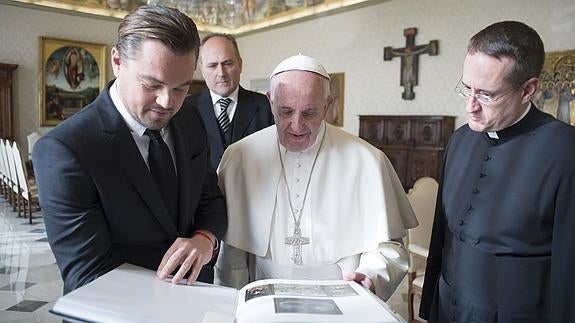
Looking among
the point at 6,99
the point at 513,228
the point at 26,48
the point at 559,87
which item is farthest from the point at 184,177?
the point at 26,48

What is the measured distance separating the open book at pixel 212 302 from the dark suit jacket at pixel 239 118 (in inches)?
76.2

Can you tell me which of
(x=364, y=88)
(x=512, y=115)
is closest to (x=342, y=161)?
(x=512, y=115)

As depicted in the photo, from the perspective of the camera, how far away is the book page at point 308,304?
103 cm

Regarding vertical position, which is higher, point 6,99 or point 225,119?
point 6,99

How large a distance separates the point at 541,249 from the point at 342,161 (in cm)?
83

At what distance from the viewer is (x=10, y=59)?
11.8 meters

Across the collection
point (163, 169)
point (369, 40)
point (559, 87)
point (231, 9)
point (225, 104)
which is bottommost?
point (163, 169)

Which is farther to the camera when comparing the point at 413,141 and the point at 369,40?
the point at 369,40

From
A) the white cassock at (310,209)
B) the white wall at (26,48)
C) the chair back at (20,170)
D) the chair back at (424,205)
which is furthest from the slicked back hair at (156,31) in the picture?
the white wall at (26,48)

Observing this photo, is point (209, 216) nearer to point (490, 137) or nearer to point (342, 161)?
point (342, 161)

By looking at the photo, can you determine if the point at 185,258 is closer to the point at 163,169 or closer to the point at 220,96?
the point at 163,169

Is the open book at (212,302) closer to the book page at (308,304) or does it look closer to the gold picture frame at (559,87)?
the book page at (308,304)

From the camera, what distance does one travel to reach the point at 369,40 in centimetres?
1091

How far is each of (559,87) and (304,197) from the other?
23.5ft
